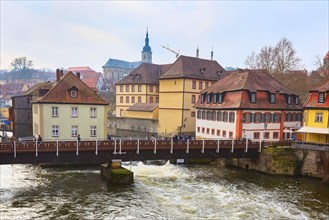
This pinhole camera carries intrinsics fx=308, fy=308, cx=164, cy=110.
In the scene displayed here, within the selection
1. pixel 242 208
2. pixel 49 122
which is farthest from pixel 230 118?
pixel 49 122

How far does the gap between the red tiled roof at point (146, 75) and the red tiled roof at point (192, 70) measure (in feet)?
33.8

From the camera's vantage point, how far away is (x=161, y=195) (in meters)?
25.0

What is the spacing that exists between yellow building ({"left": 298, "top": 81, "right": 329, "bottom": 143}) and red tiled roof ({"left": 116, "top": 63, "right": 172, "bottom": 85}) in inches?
1441

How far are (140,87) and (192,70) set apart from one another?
50.9 feet

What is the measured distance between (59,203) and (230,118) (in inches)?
881

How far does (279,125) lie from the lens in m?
38.9

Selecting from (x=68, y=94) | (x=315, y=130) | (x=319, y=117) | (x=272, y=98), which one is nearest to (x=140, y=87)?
(x=68, y=94)

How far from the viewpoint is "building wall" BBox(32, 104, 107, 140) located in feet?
113

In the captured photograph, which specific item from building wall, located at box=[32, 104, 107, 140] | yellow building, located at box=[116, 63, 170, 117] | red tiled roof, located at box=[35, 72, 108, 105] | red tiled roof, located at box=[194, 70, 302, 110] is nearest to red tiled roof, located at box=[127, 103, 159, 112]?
yellow building, located at box=[116, 63, 170, 117]

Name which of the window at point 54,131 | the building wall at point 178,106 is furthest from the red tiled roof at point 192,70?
the window at point 54,131

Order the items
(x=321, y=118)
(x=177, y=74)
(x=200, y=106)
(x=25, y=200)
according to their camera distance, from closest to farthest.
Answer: (x=25, y=200) < (x=321, y=118) < (x=200, y=106) < (x=177, y=74)

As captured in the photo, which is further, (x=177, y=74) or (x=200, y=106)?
(x=177, y=74)

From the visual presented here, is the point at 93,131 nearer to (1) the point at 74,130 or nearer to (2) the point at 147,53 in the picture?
(1) the point at 74,130

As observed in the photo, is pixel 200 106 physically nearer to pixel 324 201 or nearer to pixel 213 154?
pixel 213 154
